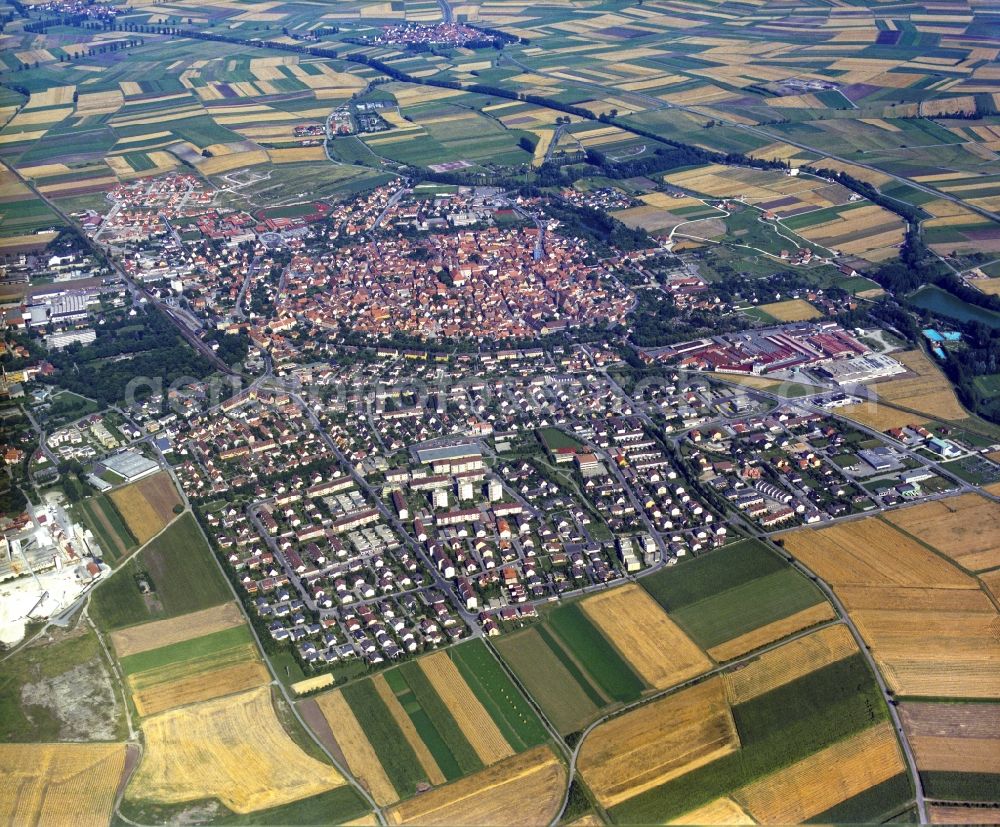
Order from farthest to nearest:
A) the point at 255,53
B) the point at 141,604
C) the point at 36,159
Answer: the point at 255,53 < the point at 36,159 < the point at 141,604

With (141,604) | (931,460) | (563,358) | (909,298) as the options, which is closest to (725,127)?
(909,298)

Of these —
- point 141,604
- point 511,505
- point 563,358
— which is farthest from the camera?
point 563,358

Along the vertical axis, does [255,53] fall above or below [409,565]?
above

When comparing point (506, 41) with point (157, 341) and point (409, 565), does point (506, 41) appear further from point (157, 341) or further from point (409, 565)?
point (409, 565)

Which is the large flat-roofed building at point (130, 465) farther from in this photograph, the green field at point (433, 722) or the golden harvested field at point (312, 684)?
the green field at point (433, 722)

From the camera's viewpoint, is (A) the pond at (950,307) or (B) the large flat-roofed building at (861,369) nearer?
(B) the large flat-roofed building at (861,369)

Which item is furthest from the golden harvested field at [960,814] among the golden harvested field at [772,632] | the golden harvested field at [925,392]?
the golden harvested field at [925,392]
